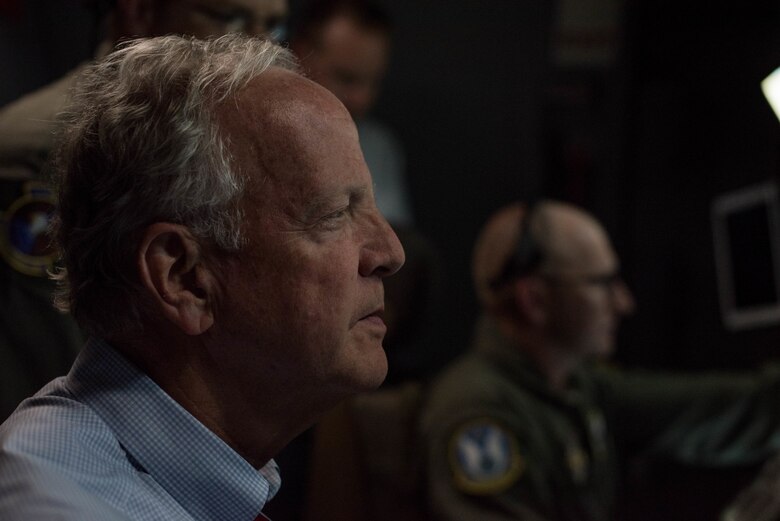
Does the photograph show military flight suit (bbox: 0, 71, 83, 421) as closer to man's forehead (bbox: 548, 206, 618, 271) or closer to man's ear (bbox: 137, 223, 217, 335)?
man's ear (bbox: 137, 223, 217, 335)

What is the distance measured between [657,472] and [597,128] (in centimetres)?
93

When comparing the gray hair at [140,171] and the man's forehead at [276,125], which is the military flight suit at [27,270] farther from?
the man's forehead at [276,125]

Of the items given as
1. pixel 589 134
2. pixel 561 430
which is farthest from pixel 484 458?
pixel 589 134

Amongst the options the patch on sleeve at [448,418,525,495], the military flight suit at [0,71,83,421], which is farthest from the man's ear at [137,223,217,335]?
the patch on sleeve at [448,418,525,495]

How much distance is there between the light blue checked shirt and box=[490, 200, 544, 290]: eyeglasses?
123 centimetres

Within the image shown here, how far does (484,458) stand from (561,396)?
1.06 feet

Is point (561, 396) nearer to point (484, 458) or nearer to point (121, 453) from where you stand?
point (484, 458)

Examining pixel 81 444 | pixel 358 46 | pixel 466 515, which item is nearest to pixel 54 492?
pixel 81 444

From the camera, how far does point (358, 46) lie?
2.14m

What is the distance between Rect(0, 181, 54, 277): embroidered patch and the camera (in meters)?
1.16

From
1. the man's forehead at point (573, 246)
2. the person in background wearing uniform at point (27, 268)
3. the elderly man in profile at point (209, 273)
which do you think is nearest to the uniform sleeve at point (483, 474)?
the man's forehead at point (573, 246)

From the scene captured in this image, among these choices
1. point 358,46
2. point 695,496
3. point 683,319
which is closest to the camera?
point 358,46

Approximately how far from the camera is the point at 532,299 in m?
2.02

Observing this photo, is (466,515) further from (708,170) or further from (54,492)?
(708,170)
